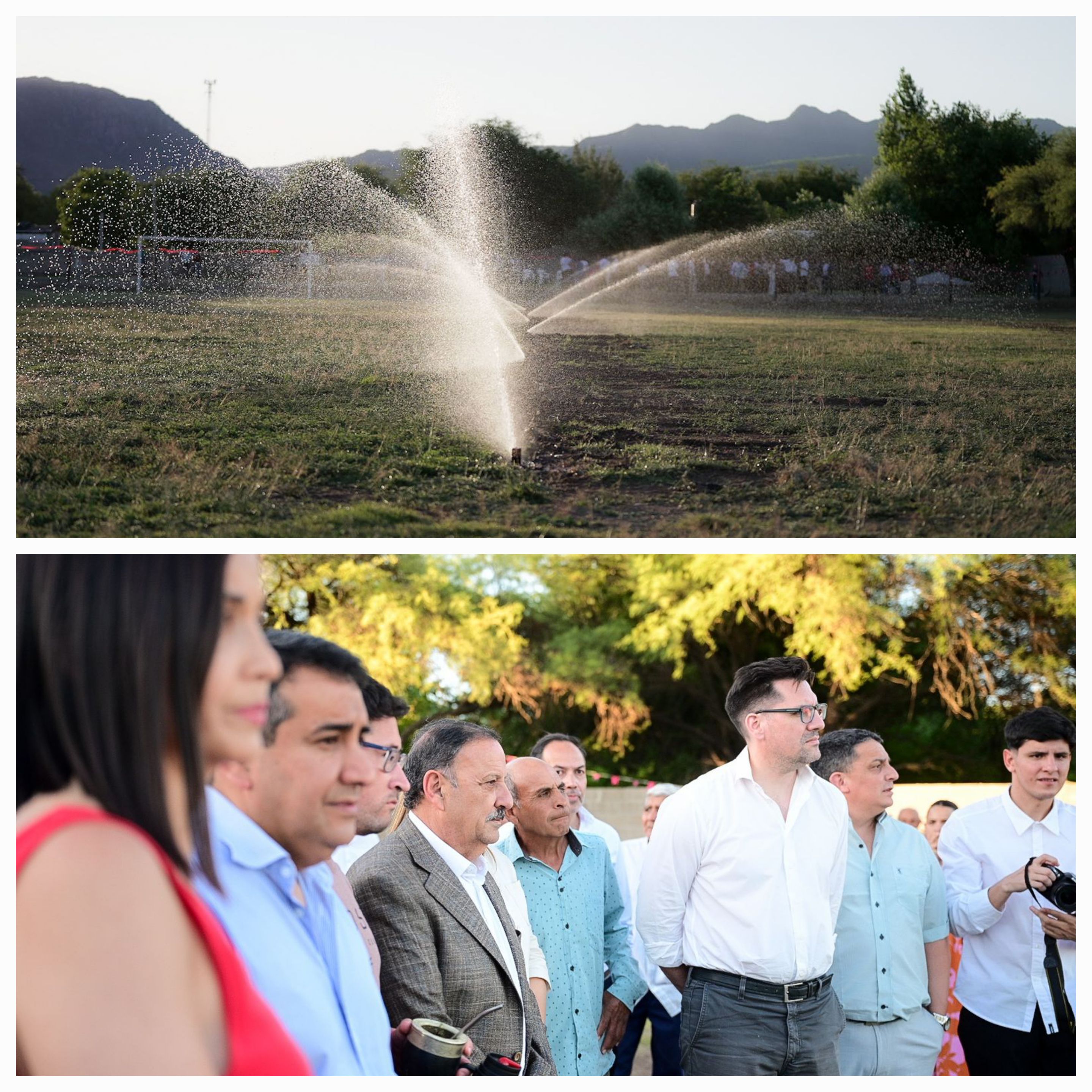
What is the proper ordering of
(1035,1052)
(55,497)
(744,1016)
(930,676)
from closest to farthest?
(744,1016) < (1035,1052) < (55,497) < (930,676)

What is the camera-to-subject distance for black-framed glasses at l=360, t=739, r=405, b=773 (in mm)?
3457

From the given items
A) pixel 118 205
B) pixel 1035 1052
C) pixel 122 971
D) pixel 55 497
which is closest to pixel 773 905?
pixel 1035 1052

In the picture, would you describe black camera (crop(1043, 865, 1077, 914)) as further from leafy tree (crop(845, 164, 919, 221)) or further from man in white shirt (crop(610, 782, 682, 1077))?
leafy tree (crop(845, 164, 919, 221))

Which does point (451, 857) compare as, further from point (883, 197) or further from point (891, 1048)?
point (883, 197)

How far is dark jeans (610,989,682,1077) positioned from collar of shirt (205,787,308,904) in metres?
3.10

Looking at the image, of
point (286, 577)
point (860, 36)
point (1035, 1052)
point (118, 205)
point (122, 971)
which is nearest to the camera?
point (122, 971)

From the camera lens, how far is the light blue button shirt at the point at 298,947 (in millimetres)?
2141

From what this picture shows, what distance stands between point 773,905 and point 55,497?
15.8 feet

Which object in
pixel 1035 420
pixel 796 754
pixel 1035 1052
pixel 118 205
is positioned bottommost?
pixel 1035 1052

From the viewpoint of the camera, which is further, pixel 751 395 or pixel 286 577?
pixel 286 577

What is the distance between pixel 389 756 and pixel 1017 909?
2664 mm

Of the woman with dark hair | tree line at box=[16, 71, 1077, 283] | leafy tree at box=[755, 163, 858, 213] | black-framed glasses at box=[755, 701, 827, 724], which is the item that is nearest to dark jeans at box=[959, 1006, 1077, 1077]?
black-framed glasses at box=[755, 701, 827, 724]

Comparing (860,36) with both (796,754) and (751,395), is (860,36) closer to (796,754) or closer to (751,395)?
(751,395)

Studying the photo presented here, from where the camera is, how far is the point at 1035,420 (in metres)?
8.91
